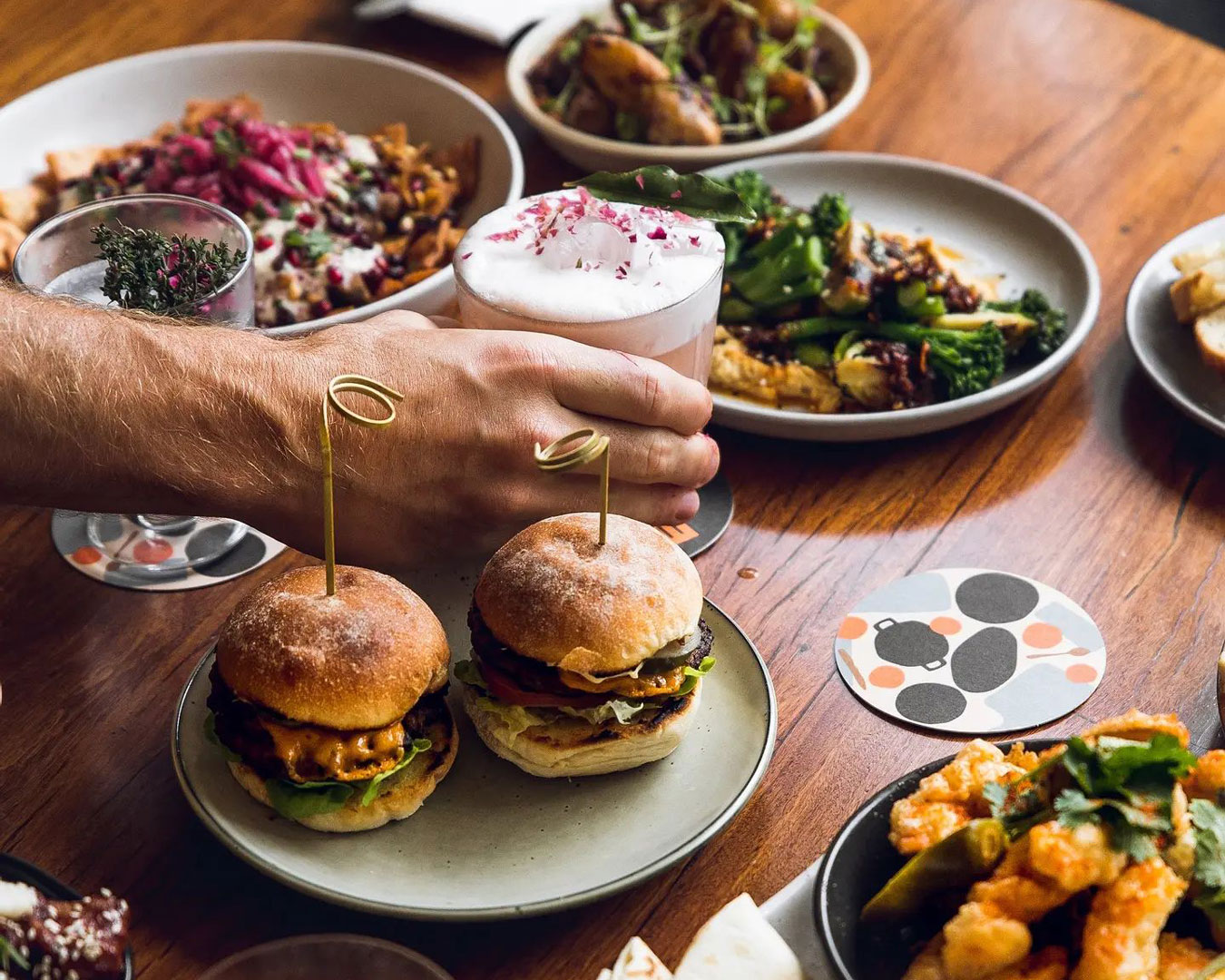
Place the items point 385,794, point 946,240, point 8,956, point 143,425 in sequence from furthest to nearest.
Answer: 1. point 946,240
2. point 143,425
3. point 385,794
4. point 8,956

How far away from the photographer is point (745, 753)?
4.74 feet

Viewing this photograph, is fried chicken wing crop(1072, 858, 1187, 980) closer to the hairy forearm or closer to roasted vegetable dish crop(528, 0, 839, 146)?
the hairy forearm

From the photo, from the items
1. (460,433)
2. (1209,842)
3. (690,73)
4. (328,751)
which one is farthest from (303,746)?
(690,73)

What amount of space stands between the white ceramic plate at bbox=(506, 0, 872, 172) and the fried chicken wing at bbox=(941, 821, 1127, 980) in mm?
1696

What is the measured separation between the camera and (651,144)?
8.52 feet

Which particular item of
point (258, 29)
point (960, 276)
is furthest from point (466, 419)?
point (258, 29)

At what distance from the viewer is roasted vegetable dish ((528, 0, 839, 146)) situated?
8.50 feet

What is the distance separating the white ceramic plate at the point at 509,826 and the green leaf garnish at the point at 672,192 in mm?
656

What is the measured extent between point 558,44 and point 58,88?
1.09 metres

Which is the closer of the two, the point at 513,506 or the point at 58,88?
the point at 513,506

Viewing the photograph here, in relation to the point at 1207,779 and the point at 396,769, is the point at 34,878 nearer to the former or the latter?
the point at 396,769

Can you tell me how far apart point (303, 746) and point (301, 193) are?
53.9 inches

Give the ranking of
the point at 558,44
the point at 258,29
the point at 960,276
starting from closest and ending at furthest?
1. the point at 960,276
2. the point at 558,44
3. the point at 258,29

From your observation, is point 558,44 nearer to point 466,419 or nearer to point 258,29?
point 258,29
